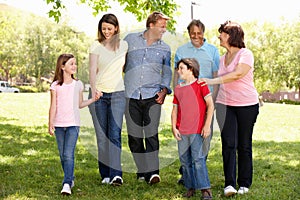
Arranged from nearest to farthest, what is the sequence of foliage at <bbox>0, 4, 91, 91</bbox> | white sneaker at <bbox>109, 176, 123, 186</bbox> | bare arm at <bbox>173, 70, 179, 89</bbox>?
bare arm at <bbox>173, 70, 179, 89</bbox>
white sneaker at <bbox>109, 176, 123, 186</bbox>
foliage at <bbox>0, 4, 91, 91</bbox>

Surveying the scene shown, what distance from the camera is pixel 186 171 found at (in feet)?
16.0

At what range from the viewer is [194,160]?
4785 mm

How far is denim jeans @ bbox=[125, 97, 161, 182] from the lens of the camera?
17.4ft

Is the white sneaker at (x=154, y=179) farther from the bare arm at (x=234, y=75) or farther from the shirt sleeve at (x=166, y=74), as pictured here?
the bare arm at (x=234, y=75)

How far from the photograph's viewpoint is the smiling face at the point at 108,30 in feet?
16.4

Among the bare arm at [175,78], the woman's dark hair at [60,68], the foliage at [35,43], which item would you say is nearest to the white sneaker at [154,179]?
the bare arm at [175,78]

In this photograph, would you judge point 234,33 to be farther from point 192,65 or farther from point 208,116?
point 208,116

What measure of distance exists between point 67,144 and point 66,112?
340 millimetres

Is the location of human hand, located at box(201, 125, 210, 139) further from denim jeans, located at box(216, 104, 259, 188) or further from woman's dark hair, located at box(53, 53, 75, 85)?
woman's dark hair, located at box(53, 53, 75, 85)

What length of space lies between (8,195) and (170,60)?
7.53 feet

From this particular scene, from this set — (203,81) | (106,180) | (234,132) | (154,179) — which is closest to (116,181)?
(106,180)

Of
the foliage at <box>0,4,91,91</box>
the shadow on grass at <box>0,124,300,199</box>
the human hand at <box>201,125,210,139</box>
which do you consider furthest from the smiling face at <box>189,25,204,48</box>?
the foliage at <box>0,4,91,91</box>

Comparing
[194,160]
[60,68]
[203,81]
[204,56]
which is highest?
[204,56]

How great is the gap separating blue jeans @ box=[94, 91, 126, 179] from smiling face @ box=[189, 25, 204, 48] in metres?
0.98
